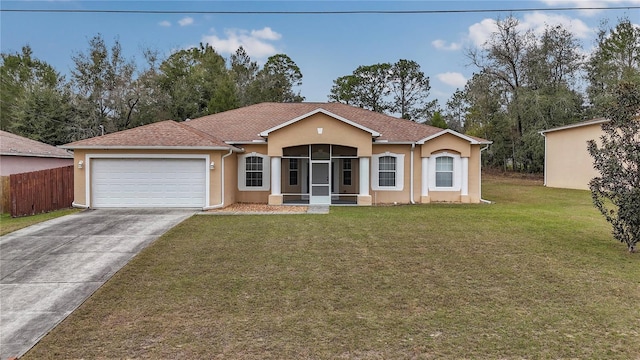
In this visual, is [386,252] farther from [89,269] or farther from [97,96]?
[97,96]

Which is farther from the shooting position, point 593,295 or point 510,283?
point 510,283

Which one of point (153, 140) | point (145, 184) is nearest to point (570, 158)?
point (153, 140)

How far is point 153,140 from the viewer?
15.0m

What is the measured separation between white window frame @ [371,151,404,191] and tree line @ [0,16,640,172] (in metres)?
14.0

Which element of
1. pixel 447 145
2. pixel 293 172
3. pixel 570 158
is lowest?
pixel 293 172

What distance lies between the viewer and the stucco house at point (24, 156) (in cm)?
1792

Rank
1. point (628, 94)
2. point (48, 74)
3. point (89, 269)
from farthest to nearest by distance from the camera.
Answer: point (48, 74) → point (628, 94) → point (89, 269)

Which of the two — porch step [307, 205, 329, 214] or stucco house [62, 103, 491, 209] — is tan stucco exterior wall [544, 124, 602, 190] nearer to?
stucco house [62, 103, 491, 209]

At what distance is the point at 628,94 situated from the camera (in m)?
8.15

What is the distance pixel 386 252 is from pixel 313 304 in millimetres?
3287

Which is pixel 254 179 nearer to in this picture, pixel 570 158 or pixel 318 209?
pixel 318 209

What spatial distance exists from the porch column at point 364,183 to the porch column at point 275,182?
3464 mm

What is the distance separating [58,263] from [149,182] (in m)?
7.53

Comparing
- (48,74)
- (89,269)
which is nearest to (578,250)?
(89,269)
